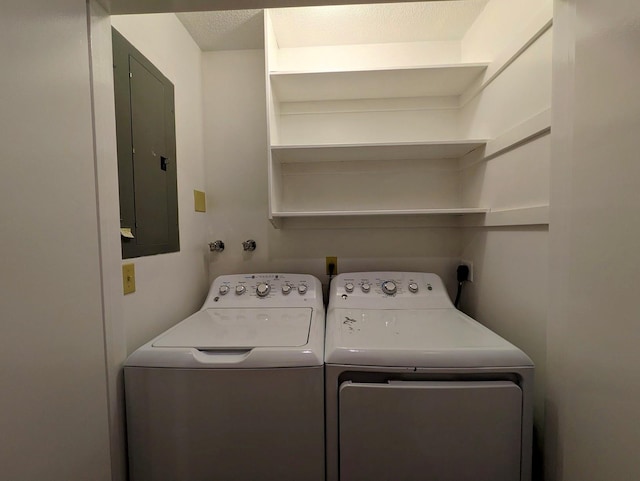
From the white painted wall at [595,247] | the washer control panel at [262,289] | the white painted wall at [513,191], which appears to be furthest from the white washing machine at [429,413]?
the washer control panel at [262,289]

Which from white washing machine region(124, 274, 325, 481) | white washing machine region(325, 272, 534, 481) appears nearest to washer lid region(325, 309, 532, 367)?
white washing machine region(325, 272, 534, 481)

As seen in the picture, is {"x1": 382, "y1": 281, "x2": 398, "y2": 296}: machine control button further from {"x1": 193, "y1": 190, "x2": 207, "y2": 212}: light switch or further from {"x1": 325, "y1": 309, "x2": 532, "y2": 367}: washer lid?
{"x1": 193, "y1": 190, "x2": 207, "y2": 212}: light switch

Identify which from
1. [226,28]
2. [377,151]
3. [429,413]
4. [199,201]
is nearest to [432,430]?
[429,413]

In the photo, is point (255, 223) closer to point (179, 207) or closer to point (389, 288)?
point (179, 207)

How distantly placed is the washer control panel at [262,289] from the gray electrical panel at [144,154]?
309 millimetres

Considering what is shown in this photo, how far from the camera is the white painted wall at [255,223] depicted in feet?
5.38

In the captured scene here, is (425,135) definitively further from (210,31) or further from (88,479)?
(88,479)

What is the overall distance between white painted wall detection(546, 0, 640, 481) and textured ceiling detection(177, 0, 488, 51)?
2.26ft

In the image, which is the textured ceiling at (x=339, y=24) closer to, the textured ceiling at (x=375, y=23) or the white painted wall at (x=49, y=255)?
the textured ceiling at (x=375, y=23)

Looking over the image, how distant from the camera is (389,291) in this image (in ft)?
4.52

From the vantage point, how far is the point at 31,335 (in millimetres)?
565

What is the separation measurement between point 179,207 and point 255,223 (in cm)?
44

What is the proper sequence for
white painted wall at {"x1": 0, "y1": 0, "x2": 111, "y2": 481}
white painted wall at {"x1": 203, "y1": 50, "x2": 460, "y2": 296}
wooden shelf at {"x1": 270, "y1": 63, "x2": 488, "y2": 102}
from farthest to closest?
white painted wall at {"x1": 203, "y1": 50, "x2": 460, "y2": 296}, wooden shelf at {"x1": 270, "y1": 63, "x2": 488, "y2": 102}, white painted wall at {"x1": 0, "y1": 0, "x2": 111, "y2": 481}

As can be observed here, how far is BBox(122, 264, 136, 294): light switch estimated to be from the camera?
3.17 feet
